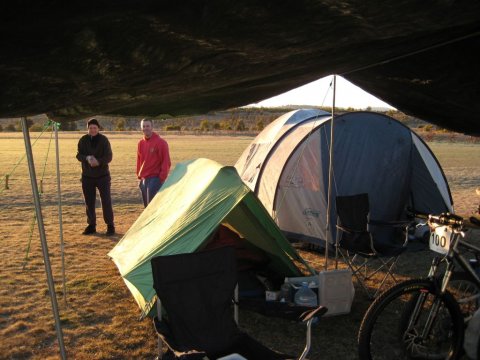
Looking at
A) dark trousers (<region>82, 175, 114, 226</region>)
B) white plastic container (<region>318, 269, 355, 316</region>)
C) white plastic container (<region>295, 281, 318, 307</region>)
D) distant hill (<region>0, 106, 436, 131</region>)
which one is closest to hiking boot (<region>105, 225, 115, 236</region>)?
dark trousers (<region>82, 175, 114, 226</region>)

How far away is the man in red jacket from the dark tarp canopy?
13.6 feet

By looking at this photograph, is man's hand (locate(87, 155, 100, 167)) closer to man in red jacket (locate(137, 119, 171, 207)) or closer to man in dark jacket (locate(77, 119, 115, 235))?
man in dark jacket (locate(77, 119, 115, 235))

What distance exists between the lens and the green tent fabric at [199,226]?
163 inches

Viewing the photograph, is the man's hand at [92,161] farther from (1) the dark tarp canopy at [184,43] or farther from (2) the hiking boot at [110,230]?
(1) the dark tarp canopy at [184,43]

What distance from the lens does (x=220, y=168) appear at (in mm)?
4871

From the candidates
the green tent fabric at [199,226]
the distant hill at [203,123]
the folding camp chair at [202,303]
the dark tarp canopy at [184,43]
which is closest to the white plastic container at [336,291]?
the green tent fabric at [199,226]

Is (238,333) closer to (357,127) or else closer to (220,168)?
(220,168)

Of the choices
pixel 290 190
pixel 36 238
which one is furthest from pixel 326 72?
pixel 36 238

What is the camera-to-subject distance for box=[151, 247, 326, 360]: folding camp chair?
10.1ft

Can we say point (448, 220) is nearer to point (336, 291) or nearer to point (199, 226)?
point (336, 291)

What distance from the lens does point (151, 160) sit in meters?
7.38

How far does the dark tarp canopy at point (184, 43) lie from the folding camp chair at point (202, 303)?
1.14 m

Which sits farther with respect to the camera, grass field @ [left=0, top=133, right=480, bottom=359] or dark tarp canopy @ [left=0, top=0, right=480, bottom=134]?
grass field @ [left=0, top=133, right=480, bottom=359]

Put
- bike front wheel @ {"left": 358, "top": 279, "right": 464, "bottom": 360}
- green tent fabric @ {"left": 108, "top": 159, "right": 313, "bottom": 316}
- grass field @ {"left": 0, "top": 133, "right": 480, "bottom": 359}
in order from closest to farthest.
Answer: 1. bike front wheel @ {"left": 358, "top": 279, "right": 464, "bottom": 360}
2. grass field @ {"left": 0, "top": 133, "right": 480, "bottom": 359}
3. green tent fabric @ {"left": 108, "top": 159, "right": 313, "bottom": 316}
